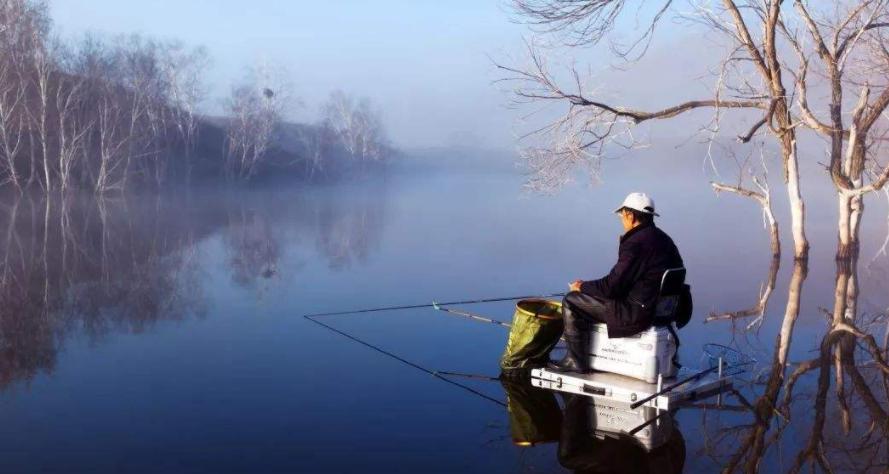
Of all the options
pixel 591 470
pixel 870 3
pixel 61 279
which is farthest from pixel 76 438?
pixel 870 3

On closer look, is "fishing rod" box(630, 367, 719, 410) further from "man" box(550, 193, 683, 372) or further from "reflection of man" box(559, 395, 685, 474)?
"man" box(550, 193, 683, 372)

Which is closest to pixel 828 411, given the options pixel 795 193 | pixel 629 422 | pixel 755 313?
pixel 629 422

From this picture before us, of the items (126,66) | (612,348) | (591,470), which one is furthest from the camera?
(126,66)

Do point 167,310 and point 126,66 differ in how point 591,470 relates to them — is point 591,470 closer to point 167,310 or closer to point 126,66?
point 167,310

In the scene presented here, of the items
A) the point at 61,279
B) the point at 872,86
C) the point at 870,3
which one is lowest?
the point at 61,279

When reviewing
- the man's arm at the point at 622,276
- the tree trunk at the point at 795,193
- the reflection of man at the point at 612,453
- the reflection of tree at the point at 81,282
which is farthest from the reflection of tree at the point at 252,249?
the tree trunk at the point at 795,193

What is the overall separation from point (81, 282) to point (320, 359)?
6.50 meters

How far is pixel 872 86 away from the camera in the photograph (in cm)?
1467

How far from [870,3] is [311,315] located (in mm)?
11383

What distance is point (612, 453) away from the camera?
16.7 ft

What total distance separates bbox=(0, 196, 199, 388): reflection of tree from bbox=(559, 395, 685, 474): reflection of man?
4728mm

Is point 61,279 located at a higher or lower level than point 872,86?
lower

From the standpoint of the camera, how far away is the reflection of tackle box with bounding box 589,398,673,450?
5.41 meters

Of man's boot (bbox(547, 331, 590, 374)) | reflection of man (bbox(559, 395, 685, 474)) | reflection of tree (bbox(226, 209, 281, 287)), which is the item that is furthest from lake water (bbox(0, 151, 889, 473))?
man's boot (bbox(547, 331, 590, 374))
